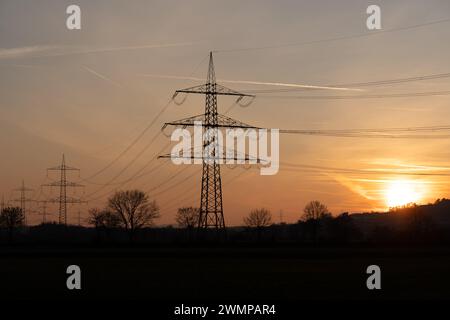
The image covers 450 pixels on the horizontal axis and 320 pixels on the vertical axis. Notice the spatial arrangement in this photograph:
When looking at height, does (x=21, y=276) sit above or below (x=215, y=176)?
below

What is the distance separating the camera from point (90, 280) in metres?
42.3

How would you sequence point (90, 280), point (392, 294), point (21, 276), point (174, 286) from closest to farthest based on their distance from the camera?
point (392, 294), point (174, 286), point (90, 280), point (21, 276)

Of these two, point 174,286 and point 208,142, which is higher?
point 208,142

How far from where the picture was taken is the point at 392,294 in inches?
1405
